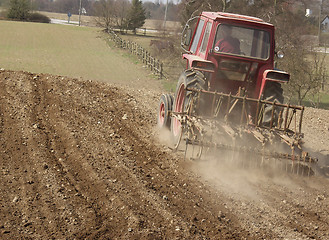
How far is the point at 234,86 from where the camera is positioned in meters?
7.52

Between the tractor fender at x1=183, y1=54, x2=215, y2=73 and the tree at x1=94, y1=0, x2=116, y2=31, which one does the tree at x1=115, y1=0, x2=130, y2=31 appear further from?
the tractor fender at x1=183, y1=54, x2=215, y2=73

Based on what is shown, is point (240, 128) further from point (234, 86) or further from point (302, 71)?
point (302, 71)

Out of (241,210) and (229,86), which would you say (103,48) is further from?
(241,210)

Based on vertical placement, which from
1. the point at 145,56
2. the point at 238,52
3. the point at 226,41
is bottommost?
the point at 145,56

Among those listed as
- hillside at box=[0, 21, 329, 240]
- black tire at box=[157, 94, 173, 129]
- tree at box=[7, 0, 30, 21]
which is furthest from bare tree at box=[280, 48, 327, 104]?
tree at box=[7, 0, 30, 21]

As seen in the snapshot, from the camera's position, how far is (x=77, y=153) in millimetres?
6891

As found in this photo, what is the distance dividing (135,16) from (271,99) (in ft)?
141

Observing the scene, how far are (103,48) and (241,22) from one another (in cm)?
2596

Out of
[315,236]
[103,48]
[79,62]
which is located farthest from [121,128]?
[103,48]

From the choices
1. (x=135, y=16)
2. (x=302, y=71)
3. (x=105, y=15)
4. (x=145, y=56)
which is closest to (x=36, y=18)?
(x=135, y=16)

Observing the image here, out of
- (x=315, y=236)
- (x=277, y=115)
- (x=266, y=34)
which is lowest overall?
(x=315, y=236)

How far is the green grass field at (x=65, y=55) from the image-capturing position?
2077 cm

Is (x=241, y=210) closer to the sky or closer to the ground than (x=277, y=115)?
closer to the ground

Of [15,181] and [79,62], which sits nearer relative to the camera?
[15,181]
